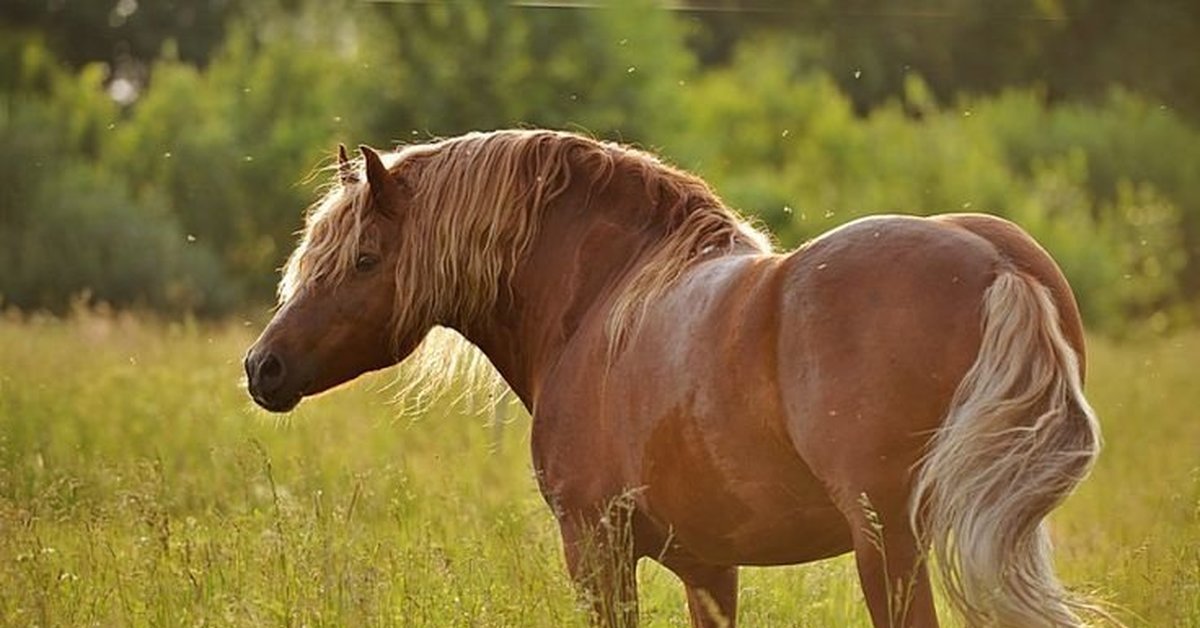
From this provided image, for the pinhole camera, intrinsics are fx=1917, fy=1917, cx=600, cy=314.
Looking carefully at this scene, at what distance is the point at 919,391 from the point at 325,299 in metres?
1.99

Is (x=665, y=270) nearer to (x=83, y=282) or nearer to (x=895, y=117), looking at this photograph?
(x=83, y=282)

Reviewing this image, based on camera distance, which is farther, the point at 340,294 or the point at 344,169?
the point at 344,169

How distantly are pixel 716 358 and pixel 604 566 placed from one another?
816 millimetres

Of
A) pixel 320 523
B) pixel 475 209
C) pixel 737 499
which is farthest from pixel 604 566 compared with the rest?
pixel 320 523

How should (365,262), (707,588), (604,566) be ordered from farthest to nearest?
(365,262), (707,588), (604,566)

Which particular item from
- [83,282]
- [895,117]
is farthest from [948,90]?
[83,282]

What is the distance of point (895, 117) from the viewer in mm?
31016

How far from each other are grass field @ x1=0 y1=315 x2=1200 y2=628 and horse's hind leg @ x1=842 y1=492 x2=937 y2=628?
0.98 metres

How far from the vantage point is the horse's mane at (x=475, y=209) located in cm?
529

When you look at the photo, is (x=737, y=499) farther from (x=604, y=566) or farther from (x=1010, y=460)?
(x=1010, y=460)

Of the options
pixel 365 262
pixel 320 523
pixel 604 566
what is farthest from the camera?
pixel 320 523

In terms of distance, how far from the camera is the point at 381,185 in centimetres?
530

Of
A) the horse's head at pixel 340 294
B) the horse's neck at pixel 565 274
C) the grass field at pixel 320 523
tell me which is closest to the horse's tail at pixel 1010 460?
the grass field at pixel 320 523

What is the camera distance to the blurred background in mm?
17094
